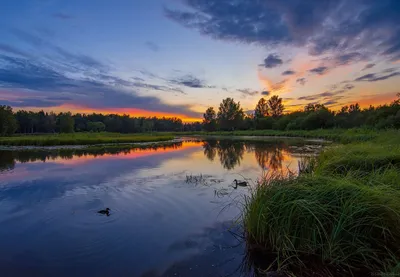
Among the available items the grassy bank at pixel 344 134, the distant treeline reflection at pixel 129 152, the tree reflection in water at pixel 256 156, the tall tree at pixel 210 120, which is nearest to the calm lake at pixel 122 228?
the tree reflection in water at pixel 256 156

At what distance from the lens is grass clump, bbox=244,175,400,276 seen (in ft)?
12.5

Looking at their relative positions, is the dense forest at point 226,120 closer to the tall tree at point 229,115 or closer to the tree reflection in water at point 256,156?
the tall tree at point 229,115

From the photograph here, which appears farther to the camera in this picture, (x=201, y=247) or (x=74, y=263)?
(x=201, y=247)

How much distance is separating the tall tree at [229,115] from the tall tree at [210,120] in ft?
14.8

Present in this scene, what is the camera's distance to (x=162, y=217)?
679 centimetres

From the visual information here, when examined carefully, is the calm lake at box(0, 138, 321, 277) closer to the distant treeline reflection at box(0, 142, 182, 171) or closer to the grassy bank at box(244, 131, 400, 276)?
the grassy bank at box(244, 131, 400, 276)

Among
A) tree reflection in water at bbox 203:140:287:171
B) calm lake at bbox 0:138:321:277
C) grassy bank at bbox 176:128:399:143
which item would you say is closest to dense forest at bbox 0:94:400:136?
grassy bank at bbox 176:128:399:143

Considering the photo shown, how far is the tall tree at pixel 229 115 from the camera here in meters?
92.2

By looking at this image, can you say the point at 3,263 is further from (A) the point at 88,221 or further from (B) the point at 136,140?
(B) the point at 136,140

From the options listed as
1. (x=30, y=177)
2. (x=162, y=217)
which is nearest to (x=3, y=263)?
(x=162, y=217)

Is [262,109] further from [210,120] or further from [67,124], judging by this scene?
[67,124]

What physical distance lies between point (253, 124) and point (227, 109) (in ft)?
45.9

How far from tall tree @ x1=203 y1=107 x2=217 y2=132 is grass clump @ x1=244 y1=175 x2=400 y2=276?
96283 millimetres

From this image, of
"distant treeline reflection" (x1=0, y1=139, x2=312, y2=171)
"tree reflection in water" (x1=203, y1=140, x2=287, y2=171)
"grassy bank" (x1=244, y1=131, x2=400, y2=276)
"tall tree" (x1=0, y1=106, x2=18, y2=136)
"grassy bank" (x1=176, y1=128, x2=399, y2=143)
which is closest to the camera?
"grassy bank" (x1=244, y1=131, x2=400, y2=276)
